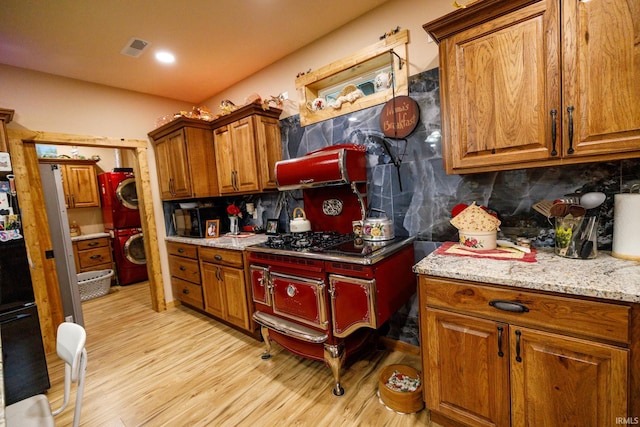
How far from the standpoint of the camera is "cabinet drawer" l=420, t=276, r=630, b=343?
967mm

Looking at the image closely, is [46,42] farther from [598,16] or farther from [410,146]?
[598,16]

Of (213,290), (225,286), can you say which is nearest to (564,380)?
(225,286)

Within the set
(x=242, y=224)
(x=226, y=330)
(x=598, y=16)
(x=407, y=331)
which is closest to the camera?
(x=598, y=16)

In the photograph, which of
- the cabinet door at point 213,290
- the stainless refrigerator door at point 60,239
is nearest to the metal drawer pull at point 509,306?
the cabinet door at point 213,290

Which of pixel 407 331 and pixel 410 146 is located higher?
pixel 410 146

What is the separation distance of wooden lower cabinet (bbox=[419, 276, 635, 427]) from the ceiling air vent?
2.84 meters

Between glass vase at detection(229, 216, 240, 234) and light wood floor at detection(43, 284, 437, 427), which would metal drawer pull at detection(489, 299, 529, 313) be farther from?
glass vase at detection(229, 216, 240, 234)

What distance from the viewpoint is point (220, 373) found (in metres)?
2.08

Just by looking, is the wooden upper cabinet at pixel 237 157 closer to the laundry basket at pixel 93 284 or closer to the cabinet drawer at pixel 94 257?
the laundry basket at pixel 93 284

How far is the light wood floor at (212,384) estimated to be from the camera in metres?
1.64

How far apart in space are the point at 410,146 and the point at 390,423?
1807 millimetres

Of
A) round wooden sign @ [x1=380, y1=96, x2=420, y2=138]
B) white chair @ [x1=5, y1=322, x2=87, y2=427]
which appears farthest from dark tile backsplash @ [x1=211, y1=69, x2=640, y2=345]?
white chair @ [x1=5, y1=322, x2=87, y2=427]

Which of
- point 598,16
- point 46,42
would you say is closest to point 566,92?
point 598,16

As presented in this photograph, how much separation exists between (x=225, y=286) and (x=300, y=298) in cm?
110
